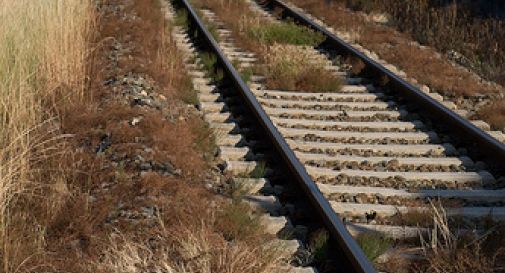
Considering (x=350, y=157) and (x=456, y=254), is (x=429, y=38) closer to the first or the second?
(x=350, y=157)

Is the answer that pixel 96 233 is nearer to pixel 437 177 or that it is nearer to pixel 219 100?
pixel 437 177

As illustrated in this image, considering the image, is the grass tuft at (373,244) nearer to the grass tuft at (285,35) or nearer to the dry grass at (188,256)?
the dry grass at (188,256)

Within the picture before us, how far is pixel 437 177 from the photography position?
596cm

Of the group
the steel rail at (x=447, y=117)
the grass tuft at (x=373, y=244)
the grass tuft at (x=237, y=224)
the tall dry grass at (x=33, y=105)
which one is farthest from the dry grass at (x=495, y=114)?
the tall dry grass at (x=33, y=105)

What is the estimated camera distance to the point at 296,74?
9281 mm

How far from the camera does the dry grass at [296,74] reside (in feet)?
29.7

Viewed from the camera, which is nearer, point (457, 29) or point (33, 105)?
point (33, 105)

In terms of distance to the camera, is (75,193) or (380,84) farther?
(380,84)

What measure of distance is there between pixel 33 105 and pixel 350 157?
8.93 feet

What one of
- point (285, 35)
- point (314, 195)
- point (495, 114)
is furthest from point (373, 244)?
point (285, 35)

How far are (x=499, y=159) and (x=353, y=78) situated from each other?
3.73 meters

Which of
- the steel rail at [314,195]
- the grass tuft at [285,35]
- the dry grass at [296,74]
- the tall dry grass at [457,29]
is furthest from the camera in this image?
the grass tuft at [285,35]

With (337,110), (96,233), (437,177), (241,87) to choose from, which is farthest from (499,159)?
(96,233)

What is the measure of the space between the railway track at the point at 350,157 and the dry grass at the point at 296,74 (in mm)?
168
